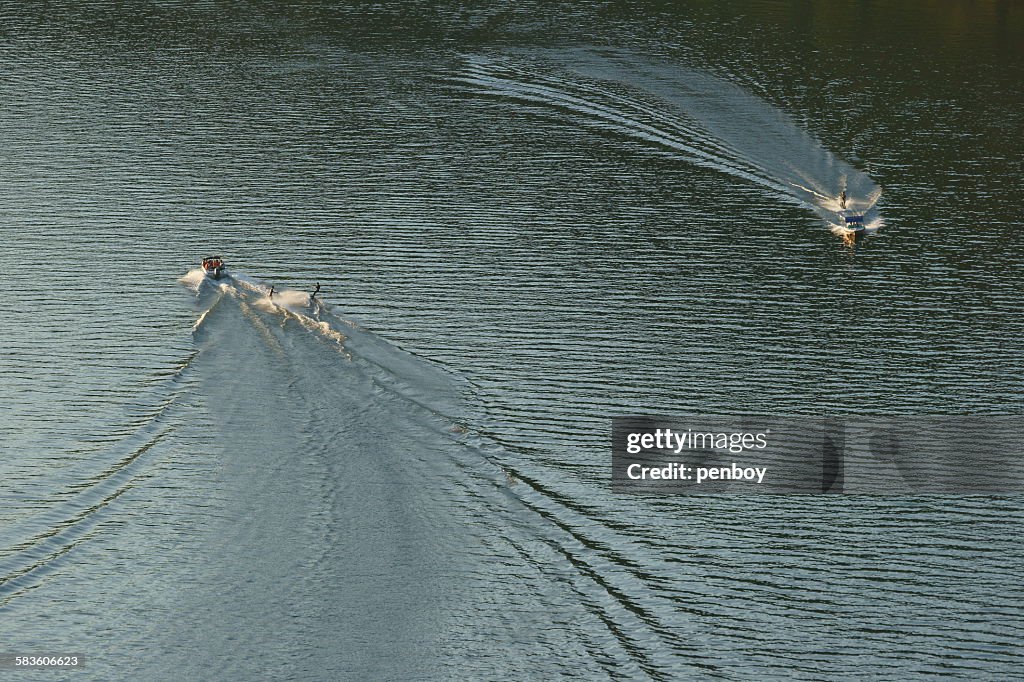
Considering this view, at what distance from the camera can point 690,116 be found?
163 ft

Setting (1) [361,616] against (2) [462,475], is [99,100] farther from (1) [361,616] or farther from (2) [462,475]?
(1) [361,616]

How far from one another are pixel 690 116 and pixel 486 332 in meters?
19.4

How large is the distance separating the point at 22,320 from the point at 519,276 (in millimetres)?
14834

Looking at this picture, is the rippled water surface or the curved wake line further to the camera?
the curved wake line

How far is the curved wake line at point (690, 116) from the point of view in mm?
44406

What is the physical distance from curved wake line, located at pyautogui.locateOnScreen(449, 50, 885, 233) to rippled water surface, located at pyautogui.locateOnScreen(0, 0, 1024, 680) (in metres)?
0.21

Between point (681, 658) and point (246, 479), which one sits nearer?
Result: point (681, 658)

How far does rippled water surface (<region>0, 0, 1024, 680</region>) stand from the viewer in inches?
945

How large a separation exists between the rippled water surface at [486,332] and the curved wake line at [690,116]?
0.21m

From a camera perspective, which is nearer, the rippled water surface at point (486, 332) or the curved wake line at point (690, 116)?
the rippled water surface at point (486, 332)

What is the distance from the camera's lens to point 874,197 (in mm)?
43656

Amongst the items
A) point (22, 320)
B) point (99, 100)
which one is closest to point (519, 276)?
point (22, 320)

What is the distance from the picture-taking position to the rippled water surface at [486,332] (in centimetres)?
2402

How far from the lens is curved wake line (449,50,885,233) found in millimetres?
44406
